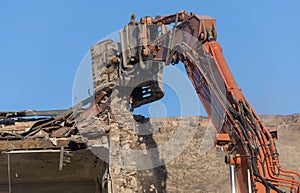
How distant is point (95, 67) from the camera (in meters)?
14.0

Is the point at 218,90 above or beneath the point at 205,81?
beneath

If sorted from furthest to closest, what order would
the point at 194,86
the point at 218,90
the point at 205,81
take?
1. the point at 194,86
2. the point at 205,81
3. the point at 218,90

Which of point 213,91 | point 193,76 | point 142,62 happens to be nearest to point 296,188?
point 213,91

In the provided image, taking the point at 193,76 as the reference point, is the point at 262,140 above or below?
below

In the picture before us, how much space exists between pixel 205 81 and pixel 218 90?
53 cm

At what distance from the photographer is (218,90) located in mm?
10180

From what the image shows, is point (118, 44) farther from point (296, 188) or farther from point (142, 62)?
point (296, 188)

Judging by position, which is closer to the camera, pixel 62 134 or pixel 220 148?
pixel 220 148

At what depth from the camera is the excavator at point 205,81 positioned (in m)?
9.23

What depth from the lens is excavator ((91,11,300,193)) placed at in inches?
363

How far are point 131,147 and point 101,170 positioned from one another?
0.84 metres

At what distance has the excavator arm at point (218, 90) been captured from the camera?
9.21 m

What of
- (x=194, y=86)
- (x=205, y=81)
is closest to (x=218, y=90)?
(x=205, y=81)

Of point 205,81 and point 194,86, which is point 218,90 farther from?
point 194,86
